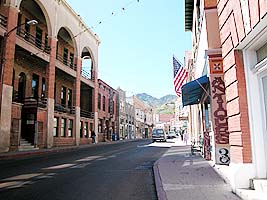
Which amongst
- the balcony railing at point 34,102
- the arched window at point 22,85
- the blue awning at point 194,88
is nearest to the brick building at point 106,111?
the balcony railing at point 34,102

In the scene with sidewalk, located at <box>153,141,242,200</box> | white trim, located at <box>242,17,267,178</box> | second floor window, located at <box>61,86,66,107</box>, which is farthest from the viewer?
second floor window, located at <box>61,86,66,107</box>

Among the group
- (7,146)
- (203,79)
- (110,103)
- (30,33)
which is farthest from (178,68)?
(110,103)

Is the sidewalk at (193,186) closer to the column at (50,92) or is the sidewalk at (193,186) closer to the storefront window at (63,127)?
the column at (50,92)

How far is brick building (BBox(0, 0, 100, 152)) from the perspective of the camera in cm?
2028

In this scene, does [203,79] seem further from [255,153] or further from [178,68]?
[178,68]

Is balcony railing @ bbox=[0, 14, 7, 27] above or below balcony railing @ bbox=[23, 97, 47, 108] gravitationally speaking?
above

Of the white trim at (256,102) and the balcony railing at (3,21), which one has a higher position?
the balcony railing at (3,21)

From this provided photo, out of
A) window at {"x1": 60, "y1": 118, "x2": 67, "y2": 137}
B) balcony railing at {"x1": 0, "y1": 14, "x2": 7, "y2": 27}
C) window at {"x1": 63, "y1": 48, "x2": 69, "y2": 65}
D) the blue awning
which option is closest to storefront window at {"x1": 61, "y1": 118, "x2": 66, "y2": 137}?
window at {"x1": 60, "y1": 118, "x2": 67, "y2": 137}

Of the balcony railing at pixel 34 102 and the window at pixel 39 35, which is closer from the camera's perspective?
the balcony railing at pixel 34 102

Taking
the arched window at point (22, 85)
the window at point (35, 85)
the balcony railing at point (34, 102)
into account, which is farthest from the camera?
the window at point (35, 85)

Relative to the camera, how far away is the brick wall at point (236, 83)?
586 cm

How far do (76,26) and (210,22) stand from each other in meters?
25.3

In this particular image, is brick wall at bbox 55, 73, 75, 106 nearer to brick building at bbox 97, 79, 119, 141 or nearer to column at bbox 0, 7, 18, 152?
brick building at bbox 97, 79, 119, 141

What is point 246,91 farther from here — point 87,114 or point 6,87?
point 87,114
